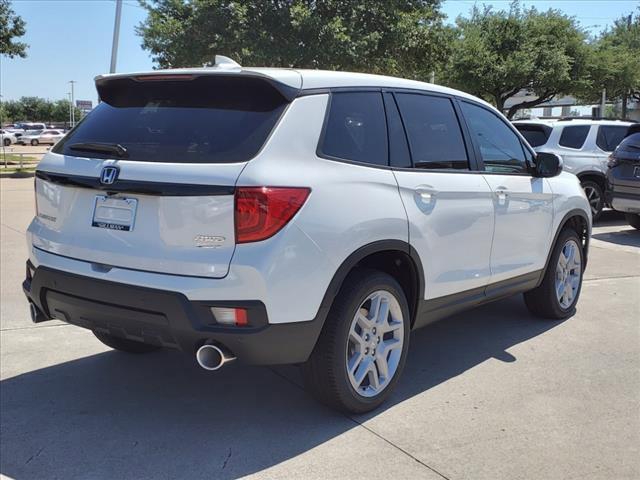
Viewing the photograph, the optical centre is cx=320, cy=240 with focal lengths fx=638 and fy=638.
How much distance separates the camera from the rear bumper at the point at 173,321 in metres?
2.94

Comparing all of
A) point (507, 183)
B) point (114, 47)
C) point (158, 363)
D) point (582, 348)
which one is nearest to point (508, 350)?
point (582, 348)

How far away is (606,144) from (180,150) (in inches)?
408

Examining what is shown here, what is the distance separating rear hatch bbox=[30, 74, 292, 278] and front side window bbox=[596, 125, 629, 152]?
9.91m

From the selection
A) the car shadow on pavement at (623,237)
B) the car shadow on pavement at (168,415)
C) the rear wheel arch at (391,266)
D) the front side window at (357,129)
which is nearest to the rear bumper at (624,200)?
the car shadow on pavement at (623,237)

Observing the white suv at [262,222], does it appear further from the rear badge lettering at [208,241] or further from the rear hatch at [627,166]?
the rear hatch at [627,166]

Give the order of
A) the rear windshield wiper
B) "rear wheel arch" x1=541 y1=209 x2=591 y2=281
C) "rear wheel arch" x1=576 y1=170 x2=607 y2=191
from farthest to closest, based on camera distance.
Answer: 1. "rear wheel arch" x1=576 y1=170 x2=607 y2=191
2. "rear wheel arch" x1=541 y1=209 x2=591 y2=281
3. the rear windshield wiper

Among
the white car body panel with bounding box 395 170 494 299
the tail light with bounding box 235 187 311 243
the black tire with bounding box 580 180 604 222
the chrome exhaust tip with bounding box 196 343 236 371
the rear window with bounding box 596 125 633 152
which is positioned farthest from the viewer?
the rear window with bounding box 596 125 633 152

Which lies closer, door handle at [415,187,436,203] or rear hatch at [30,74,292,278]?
rear hatch at [30,74,292,278]

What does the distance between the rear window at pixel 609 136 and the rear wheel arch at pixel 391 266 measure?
9018 mm

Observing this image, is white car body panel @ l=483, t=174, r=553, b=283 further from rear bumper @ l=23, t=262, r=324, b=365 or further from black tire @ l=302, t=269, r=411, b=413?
rear bumper @ l=23, t=262, r=324, b=365

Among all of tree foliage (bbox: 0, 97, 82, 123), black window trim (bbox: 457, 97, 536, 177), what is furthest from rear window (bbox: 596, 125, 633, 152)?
tree foliage (bbox: 0, 97, 82, 123)

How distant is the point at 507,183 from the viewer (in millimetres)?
4562

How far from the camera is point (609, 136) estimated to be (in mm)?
11609

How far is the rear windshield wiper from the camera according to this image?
3.20m
